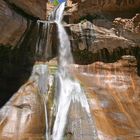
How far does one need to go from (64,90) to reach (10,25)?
10.4ft

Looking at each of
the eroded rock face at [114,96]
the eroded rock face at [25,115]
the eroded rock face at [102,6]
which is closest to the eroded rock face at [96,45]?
the eroded rock face at [114,96]

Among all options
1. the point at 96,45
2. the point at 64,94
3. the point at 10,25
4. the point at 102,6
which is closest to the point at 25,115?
the point at 64,94

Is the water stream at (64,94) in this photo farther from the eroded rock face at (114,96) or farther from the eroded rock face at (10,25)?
the eroded rock face at (10,25)

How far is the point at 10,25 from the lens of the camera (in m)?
14.0

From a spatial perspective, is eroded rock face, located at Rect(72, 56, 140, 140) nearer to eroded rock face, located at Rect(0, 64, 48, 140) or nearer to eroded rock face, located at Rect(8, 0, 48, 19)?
eroded rock face, located at Rect(0, 64, 48, 140)

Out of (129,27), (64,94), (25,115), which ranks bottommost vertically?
(25,115)

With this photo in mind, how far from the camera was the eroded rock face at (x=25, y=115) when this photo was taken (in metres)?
10.7

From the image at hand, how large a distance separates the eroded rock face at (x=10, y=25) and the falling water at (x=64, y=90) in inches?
69.2

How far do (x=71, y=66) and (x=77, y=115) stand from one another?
151 inches

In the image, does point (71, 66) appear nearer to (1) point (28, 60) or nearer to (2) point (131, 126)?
(1) point (28, 60)

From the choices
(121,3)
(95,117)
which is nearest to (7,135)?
(95,117)

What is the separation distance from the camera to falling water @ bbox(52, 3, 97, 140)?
1131 cm

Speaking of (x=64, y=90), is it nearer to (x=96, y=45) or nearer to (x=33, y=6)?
(x=96, y=45)

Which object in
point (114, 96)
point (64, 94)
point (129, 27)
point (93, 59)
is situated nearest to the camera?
point (64, 94)
